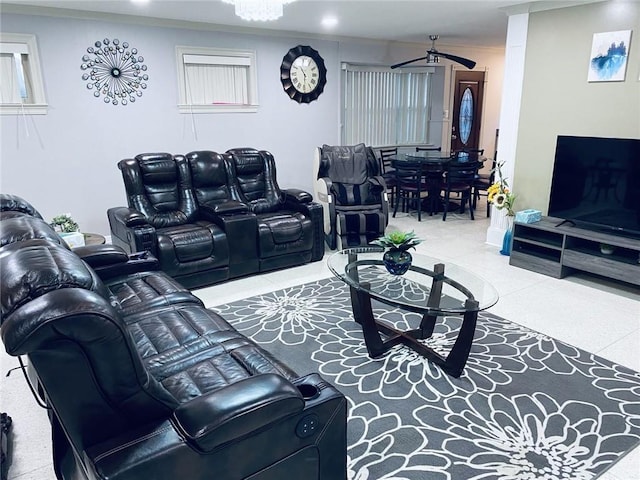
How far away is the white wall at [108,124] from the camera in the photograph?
449 centimetres

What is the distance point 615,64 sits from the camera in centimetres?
383

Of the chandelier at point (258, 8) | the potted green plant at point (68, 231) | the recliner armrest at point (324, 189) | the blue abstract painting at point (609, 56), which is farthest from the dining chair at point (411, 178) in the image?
the potted green plant at point (68, 231)

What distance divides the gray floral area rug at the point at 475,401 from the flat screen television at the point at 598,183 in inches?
57.5

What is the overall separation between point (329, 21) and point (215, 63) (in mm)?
1447

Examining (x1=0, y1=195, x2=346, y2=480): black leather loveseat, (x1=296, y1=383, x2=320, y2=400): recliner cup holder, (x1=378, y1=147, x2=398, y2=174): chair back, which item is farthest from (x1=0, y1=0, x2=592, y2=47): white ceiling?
(x1=296, y1=383, x2=320, y2=400): recliner cup holder

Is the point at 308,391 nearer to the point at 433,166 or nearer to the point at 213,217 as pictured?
the point at 213,217

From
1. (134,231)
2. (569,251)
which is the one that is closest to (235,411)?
(134,231)

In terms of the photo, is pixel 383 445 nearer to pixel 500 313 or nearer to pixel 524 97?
pixel 500 313

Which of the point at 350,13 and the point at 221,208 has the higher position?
the point at 350,13

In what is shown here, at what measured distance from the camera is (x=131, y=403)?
50.4 inches

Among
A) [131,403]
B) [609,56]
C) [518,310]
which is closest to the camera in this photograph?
[131,403]

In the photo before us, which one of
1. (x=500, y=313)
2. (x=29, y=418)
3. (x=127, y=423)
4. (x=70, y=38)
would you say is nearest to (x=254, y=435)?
(x=127, y=423)

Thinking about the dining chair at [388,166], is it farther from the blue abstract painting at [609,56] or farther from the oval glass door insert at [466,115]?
the blue abstract painting at [609,56]

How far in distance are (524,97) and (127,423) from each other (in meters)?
4.63
